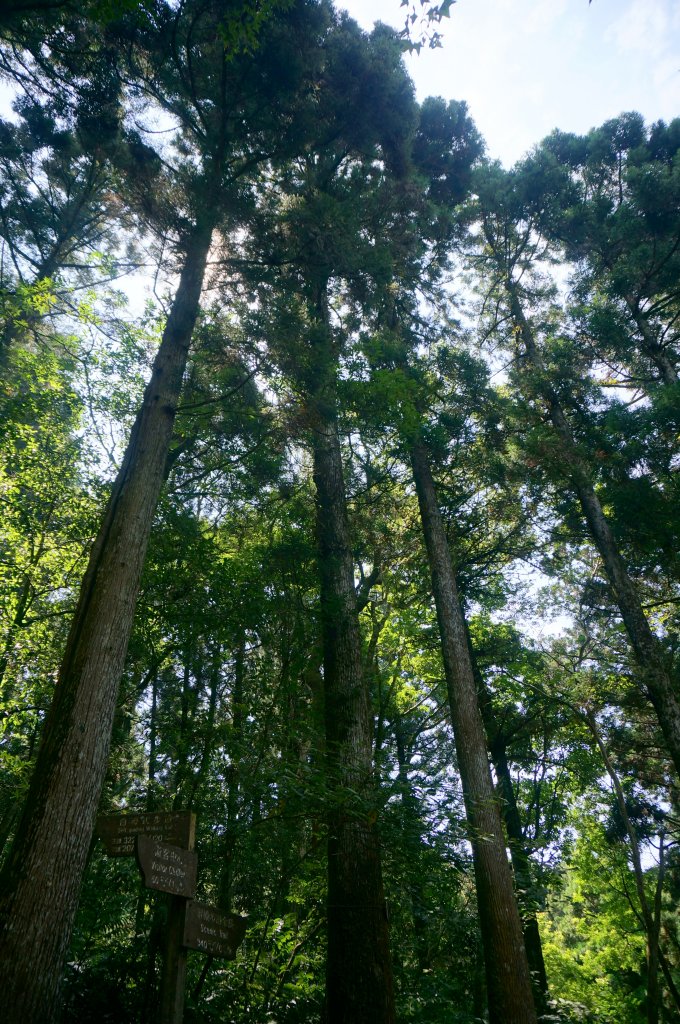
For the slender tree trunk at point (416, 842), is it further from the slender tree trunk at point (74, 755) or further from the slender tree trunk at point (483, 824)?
the slender tree trunk at point (74, 755)

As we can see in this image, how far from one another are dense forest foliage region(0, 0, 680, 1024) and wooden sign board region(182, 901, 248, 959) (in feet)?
2.48

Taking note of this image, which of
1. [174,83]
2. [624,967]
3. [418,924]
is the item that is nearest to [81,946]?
[418,924]

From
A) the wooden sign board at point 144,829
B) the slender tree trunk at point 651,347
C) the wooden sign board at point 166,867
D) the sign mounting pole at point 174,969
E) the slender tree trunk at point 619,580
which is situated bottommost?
the sign mounting pole at point 174,969

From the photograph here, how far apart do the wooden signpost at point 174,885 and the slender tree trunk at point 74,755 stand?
0.28m

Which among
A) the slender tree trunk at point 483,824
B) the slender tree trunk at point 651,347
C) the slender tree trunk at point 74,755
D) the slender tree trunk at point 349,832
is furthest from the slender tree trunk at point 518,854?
the slender tree trunk at point 651,347

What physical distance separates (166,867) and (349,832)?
2670mm

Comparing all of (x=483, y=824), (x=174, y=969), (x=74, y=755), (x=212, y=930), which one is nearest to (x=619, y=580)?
(x=483, y=824)

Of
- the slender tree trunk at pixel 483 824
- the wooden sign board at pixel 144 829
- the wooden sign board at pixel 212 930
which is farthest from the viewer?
the slender tree trunk at pixel 483 824

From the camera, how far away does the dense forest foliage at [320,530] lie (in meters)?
5.67

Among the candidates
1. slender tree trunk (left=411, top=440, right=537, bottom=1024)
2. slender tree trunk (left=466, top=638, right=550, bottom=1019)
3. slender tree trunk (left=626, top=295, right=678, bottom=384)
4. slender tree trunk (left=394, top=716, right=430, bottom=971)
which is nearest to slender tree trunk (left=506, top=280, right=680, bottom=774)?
slender tree trunk (left=626, top=295, right=678, bottom=384)

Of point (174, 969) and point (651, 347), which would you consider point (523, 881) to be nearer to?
point (174, 969)

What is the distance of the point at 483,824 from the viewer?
25.1 ft

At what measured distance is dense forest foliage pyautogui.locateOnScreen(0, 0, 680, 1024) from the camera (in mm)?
5672

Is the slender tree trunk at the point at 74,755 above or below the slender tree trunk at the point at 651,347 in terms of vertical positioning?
below
